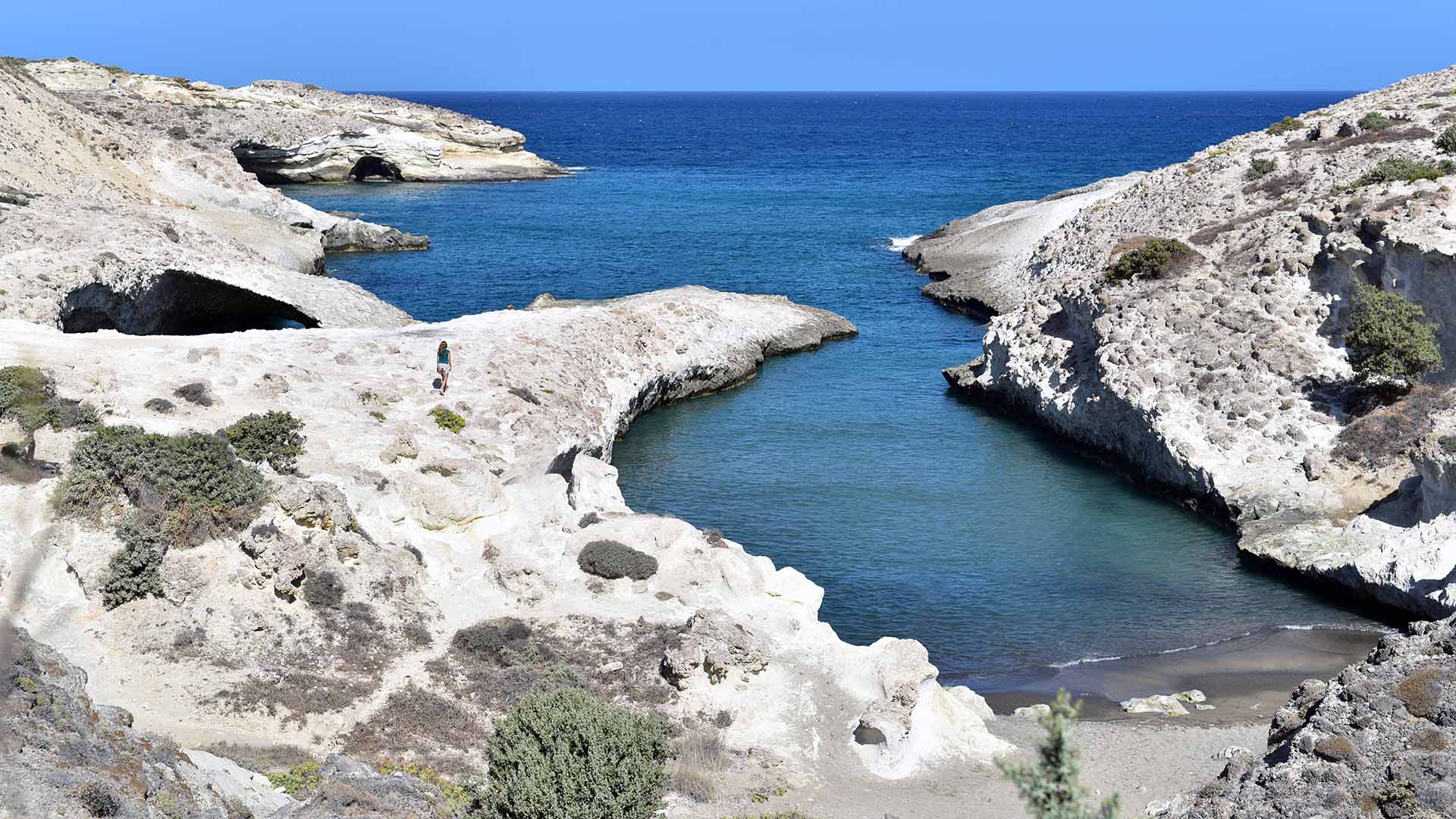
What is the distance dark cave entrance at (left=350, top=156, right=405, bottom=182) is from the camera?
14500 centimetres

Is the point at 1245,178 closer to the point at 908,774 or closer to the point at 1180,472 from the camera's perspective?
the point at 1180,472

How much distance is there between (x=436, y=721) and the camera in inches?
1031

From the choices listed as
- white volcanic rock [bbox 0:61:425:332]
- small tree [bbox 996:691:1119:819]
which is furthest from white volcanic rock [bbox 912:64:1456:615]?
white volcanic rock [bbox 0:61:425:332]

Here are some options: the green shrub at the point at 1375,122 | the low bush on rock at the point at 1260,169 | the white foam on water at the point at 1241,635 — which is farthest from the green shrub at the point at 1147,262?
the white foam on water at the point at 1241,635

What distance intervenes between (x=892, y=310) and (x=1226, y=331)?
31892 millimetres

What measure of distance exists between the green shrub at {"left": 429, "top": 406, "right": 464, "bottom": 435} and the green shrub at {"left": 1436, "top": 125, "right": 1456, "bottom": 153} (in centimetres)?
4557

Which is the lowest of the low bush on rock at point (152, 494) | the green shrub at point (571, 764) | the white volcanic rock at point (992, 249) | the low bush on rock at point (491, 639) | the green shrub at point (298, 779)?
the low bush on rock at point (491, 639)

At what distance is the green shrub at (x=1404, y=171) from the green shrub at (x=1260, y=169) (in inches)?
344

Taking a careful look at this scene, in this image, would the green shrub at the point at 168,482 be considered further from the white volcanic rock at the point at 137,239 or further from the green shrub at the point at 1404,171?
the green shrub at the point at 1404,171

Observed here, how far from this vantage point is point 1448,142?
5681 cm

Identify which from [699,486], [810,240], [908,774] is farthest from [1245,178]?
[908,774]

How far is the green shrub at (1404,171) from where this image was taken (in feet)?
170

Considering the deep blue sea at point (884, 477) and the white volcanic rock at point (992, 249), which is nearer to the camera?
the deep blue sea at point (884, 477)

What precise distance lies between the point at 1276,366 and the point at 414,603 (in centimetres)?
3339
